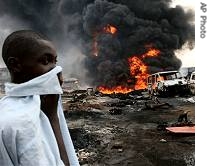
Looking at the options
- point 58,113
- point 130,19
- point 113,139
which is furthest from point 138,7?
point 58,113

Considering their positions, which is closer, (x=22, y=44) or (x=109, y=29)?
(x=22, y=44)

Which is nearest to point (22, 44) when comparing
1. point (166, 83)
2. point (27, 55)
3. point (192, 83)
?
point (27, 55)

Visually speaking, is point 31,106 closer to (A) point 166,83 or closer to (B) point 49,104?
(B) point 49,104

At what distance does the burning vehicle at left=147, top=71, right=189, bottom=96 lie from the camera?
1.73 meters

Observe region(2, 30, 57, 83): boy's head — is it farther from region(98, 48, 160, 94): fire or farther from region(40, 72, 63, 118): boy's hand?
region(98, 48, 160, 94): fire

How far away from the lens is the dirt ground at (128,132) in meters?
1.63

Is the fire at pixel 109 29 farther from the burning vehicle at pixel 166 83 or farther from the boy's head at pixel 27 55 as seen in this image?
the boy's head at pixel 27 55

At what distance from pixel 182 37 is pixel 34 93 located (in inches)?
54.9

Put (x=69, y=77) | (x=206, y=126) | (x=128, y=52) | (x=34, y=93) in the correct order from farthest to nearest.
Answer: (x=128, y=52) < (x=69, y=77) < (x=206, y=126) < (x=34, y=93)

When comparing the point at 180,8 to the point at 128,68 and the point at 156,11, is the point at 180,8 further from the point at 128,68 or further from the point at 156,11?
the point at 128,68

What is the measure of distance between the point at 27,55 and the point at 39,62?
0.01 m

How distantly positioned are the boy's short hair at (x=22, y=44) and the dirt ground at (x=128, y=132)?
1.31 m

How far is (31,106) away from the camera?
12.9 inches

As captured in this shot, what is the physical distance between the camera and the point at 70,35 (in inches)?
68.0
